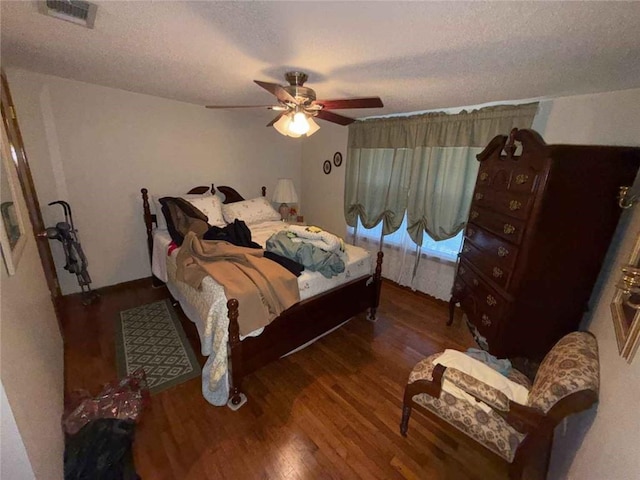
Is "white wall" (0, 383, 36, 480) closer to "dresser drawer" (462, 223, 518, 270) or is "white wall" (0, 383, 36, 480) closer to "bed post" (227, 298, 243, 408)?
"bed post" (227, 298, 243, 408)

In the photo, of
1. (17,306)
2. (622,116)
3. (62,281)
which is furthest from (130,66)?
(622,116)

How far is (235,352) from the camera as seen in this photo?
1672 mm

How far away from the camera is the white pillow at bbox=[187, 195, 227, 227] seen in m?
3.04

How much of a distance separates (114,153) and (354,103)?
2594 millimetres

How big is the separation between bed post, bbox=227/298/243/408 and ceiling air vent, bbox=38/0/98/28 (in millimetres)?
1447

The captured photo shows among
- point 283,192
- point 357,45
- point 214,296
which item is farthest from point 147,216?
point 357,45

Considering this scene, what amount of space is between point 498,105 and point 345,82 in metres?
1.41

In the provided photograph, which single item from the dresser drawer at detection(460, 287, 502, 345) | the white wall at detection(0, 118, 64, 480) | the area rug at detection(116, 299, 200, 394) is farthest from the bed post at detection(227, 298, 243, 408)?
the dresser drawer at detection(460, 287, 502, 345)

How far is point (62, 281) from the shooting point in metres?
2.79

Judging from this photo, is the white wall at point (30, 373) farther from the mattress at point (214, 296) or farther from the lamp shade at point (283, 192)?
the lamp shade at point (283, 192)

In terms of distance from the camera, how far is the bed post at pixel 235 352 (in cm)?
158

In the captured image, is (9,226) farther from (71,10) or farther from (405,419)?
(405,419)

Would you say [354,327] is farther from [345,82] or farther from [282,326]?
[345,82]

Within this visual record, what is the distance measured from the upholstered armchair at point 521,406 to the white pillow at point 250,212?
8.37ft
